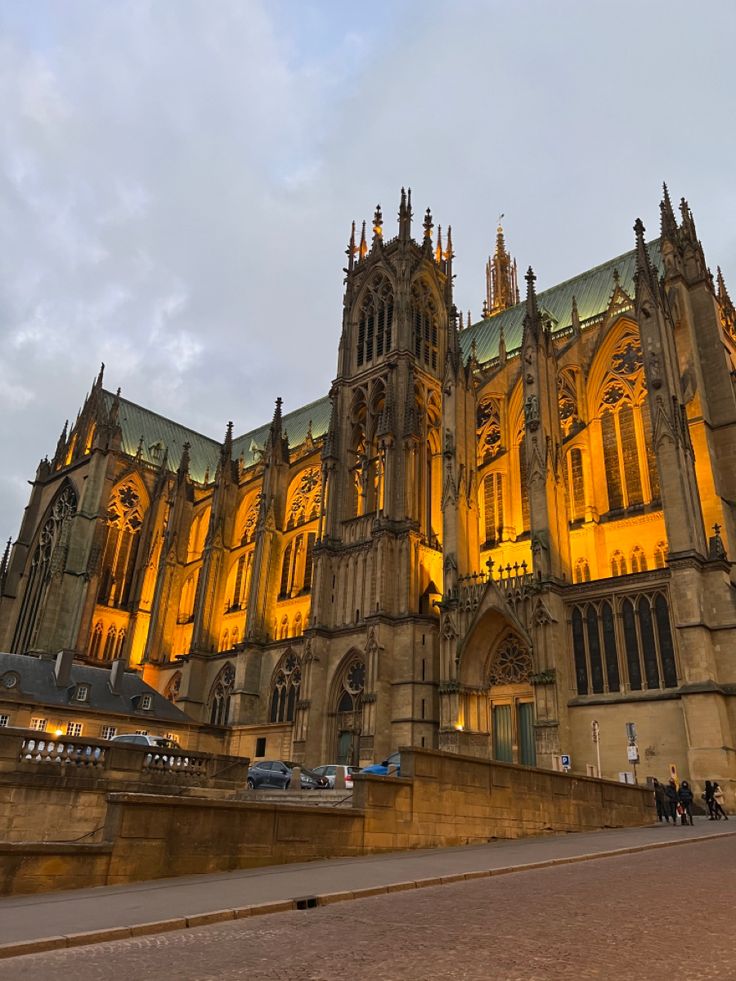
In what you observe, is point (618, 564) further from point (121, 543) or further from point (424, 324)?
point (121, 543)

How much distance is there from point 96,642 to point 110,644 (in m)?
1.07

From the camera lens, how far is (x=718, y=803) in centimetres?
2308

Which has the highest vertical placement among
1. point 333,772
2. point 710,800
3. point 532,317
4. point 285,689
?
point 532,317

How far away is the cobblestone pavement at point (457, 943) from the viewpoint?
545cm

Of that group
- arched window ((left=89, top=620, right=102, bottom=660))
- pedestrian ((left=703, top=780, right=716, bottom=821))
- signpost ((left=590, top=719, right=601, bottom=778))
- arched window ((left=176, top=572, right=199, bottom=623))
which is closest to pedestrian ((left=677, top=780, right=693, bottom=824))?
pedestrian ((left=703, top=780, right=716, bottom=821))

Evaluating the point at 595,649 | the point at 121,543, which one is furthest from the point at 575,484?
the point at 121,543

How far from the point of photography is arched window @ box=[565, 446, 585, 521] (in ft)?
114

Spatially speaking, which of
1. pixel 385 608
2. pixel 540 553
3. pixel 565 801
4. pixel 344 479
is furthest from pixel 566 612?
pixel 344 479

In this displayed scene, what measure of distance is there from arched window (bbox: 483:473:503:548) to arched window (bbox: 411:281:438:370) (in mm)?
→ 10231

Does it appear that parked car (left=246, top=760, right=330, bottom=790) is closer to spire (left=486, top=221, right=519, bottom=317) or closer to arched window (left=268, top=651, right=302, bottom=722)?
arched window (left=268, top=651, right=302, bottom=722)

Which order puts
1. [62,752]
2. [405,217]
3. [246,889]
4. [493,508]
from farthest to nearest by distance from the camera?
[405,217], [493,508], [62,752], [246,889]

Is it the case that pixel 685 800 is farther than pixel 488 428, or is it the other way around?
pixel 488 428

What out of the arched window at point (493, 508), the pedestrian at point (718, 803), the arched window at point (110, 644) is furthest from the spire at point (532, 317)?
the arched window at point (110, 644)

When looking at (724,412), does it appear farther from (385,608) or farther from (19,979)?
(19,979)
